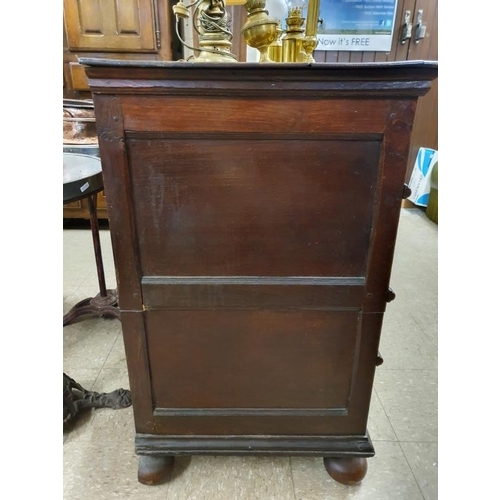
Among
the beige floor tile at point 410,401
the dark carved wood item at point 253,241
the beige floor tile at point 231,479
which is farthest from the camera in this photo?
the beige floor tile at point 410,401

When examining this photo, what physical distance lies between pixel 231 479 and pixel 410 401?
68 cm

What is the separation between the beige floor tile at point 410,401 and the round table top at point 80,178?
1.19m

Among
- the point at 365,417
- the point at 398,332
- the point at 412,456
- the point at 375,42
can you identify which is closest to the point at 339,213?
the point at 365,417

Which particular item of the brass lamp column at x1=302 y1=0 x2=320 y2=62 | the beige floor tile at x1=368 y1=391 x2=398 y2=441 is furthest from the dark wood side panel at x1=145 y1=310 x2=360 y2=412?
the brass lamp column at x1=302 y1=0 x2=320 y2=62

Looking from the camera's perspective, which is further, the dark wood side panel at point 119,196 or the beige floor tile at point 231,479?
the beige floor tile at point 231,479

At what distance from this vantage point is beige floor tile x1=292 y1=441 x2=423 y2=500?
1051mm

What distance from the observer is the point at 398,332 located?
178 centimetres

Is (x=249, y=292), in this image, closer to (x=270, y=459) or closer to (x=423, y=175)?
(x=270, y=459)

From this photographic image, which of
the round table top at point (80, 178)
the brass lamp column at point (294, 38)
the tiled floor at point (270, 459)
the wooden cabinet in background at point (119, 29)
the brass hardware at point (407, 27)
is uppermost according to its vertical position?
the brass hardware at point (407, 27)

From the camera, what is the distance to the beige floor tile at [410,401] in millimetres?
1259

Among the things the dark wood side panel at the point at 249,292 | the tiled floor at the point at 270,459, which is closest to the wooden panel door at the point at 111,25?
the tiled floor at the point at 270,459

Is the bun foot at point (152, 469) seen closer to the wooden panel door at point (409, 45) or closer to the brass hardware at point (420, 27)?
the wooden panel door at point (409, 45)

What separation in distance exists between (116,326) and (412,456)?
4.15 ft

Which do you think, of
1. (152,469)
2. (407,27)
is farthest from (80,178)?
(407,27)
